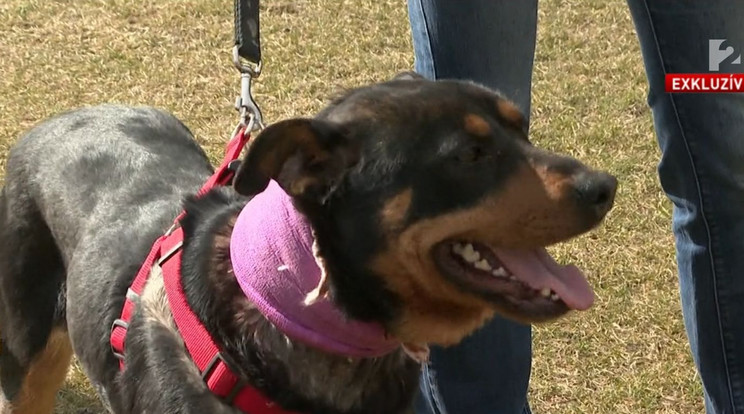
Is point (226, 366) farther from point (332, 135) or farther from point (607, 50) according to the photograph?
point (607, 50)

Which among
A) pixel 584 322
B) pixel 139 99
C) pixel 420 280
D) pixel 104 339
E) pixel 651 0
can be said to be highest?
pixel 651 0

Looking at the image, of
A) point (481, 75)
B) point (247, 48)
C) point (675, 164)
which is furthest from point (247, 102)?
point (675, 164)

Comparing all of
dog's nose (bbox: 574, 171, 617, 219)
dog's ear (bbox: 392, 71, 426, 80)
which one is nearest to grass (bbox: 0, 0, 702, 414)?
dog's ear (bbox: 392, 71, 426, 80)

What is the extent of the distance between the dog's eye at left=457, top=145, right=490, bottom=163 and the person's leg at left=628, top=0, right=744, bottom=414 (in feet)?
3.38

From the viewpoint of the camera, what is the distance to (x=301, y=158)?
2.58 meters

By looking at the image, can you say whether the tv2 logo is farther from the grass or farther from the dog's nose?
the grass

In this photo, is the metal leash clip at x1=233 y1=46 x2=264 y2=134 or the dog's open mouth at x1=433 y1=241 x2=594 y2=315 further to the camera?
the metal leash clip at x1=233 y1=46 x2=264 y2=134

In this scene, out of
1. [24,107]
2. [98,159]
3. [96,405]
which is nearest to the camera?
[98,159]

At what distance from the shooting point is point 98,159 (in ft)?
11.7

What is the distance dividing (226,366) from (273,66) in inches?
185

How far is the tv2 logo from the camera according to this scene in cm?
334

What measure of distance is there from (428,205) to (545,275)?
389 mm

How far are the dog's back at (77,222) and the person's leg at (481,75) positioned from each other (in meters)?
0.95

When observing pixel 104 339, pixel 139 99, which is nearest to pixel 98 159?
pixel 104 339
